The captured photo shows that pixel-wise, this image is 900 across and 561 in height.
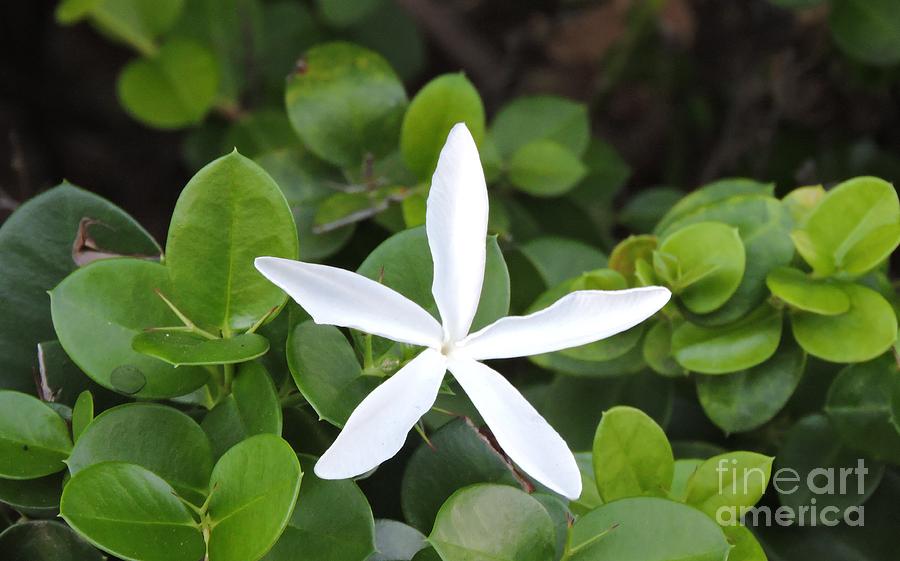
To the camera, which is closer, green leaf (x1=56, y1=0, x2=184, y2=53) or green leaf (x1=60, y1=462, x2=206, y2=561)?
green leaf (x1=60, y1=462, x2=206, y2=561)

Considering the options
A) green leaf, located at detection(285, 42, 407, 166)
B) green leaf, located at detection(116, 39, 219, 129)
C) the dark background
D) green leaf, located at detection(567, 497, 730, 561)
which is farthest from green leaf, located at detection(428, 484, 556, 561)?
the dark background

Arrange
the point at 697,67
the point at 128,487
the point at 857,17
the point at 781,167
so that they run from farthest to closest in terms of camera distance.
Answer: the point at 697,67, the point at 781,167, the point at 857,17, the point at 128,487

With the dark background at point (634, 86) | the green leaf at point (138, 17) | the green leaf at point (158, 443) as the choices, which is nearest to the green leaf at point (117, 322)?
the green leaf at point (158, 443)

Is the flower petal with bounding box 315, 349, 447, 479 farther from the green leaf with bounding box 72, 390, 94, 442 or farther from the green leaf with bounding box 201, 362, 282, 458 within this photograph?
the green leaf with bounding box 72, 390, 94, 442

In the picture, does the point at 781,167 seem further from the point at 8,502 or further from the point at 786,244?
the point at 8,502

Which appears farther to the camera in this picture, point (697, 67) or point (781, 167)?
point (697, 67)

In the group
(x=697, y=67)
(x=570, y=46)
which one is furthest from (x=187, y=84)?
(x=570, y=46)

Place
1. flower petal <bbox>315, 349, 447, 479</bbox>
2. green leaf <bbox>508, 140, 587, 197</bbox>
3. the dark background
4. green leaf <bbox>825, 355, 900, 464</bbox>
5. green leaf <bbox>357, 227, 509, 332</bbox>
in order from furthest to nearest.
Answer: the dark background → green leaf <bbox>508, 140, 587, 197</bbox> → green leaf <bbox>825, 355, 900, 464</bbox> → green leaf <bbox>357, 227, 509, 332</bbox> → flower petal <bbox>315, 349, 447, 479</bbox>
